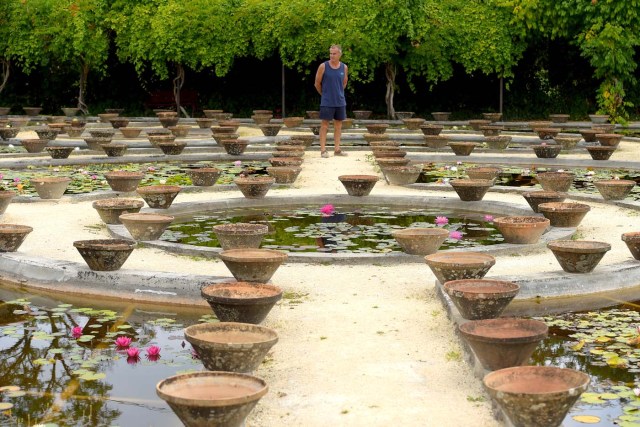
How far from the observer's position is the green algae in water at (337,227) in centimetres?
991

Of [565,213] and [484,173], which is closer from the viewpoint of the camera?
[565,213]

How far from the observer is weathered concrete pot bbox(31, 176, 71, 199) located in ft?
40.6

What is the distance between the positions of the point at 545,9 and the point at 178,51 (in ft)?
27.8

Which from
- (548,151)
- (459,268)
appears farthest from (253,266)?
(548,151)

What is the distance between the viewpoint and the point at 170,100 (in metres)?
28.9

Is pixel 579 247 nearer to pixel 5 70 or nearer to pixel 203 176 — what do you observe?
pixel 203 176

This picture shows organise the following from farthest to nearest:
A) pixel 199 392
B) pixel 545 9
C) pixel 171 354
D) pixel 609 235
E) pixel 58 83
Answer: pixel 58 83
pixel 545 9
pixel 609 235
pixel 171 354
pixel 199 392

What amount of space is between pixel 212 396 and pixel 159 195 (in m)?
6.34

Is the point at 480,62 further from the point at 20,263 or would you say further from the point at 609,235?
the point at 20,263

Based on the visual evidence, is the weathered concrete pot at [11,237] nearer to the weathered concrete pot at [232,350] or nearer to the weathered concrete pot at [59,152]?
the weathered concrete pot at [232,350]

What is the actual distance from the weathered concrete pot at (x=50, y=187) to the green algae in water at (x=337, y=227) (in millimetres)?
1895

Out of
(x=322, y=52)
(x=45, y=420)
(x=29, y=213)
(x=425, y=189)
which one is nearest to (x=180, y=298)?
(x=45, y=420)

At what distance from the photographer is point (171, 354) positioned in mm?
6543

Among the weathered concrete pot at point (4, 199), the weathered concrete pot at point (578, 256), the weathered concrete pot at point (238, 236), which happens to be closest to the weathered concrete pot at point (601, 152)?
the weathered concrete pot at point (578, 256)
